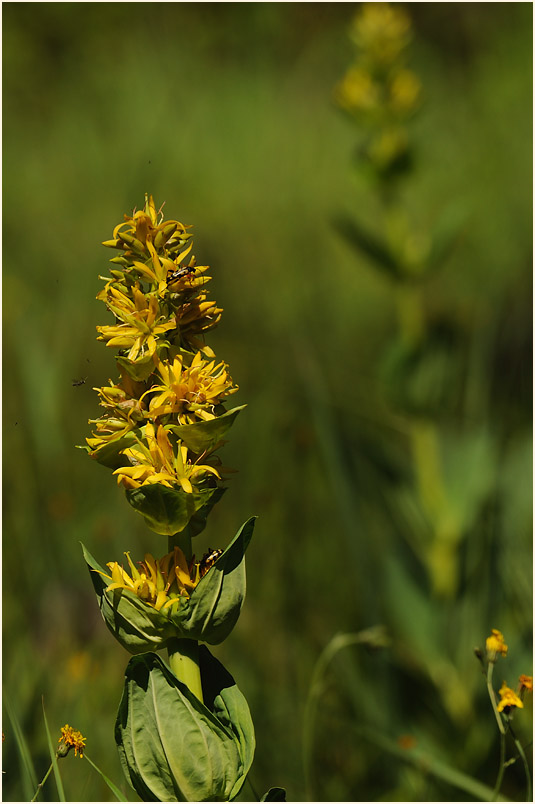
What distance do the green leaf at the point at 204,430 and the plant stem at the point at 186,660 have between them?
5.7 inches

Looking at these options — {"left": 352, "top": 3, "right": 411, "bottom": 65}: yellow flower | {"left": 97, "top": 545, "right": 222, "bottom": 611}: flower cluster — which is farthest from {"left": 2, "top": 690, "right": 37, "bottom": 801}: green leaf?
{"left": 352, "top": 3, "right": 411, "bottom": 65}: yellow flower

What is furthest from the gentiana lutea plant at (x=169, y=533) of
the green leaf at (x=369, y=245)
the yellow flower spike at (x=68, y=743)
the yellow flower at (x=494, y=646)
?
the green leaf at (x=369, y=245)

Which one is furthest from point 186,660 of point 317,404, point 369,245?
point 369,245

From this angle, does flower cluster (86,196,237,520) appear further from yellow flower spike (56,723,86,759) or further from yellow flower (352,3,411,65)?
yellow flower (352,3,411,65)

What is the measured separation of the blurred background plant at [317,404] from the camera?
2.27 m

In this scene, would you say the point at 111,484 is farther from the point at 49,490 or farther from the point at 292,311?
the point at 292,311

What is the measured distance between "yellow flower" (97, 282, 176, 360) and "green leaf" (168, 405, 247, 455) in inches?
4.9

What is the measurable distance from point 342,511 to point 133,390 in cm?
133

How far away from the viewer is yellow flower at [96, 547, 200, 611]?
43.5 inches

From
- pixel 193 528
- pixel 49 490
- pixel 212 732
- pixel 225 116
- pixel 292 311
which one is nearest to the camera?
pixel 212 732

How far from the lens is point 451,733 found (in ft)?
8.23

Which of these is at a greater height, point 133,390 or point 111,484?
point 133,390

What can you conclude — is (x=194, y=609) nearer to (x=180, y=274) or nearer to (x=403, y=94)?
(x=180, y=274)

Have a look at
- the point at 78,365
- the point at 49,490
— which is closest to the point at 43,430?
the point at 49,490
